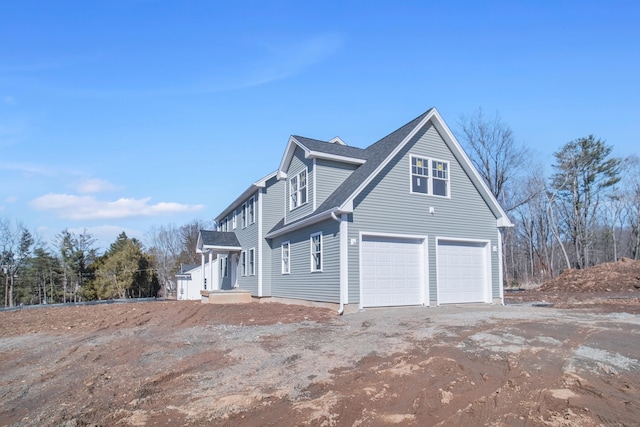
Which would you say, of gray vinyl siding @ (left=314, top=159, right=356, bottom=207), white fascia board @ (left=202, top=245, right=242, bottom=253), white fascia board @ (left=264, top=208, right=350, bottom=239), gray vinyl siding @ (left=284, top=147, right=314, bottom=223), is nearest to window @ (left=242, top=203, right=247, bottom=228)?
white fascia board @ (left=202, top=245, right=242, bottom=253)

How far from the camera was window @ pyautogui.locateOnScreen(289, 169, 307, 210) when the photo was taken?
57.2ft

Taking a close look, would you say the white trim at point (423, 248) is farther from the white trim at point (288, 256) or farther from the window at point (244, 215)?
the window at point (244, 215)

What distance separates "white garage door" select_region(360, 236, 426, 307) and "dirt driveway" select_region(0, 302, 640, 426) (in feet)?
10.4

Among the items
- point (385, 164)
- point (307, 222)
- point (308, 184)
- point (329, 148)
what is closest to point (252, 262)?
point (308, 184)

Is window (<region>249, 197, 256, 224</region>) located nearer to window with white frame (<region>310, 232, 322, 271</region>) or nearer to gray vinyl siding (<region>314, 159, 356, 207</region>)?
gray vinyl siding (<region>314, 159, 356, 207</region>)

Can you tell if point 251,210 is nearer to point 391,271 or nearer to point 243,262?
point 243,262

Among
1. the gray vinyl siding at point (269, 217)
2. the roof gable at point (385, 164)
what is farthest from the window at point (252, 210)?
the roof gable at point (385, 164)

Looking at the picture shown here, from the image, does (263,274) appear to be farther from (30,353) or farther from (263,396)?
(263,396)

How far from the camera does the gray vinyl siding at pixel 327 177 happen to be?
16.3m

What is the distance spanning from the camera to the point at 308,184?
16891 mm

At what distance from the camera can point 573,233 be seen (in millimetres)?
40781

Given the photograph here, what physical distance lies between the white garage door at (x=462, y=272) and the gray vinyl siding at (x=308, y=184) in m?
5.12

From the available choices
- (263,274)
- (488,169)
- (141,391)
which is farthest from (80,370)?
(488,169)

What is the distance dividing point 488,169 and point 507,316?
82.0 feet
